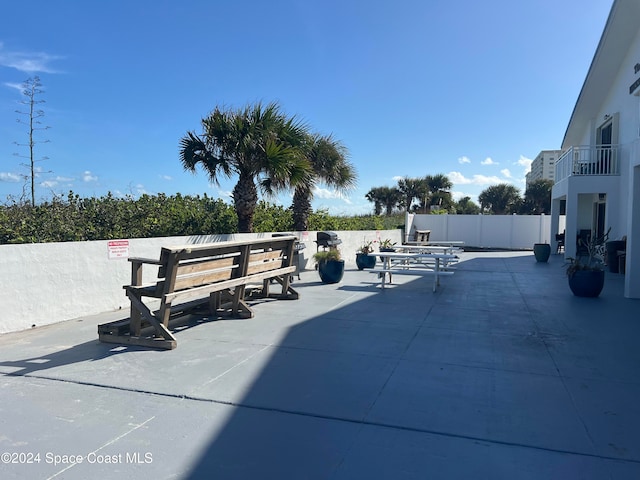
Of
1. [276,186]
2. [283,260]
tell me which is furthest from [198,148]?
[283,260]

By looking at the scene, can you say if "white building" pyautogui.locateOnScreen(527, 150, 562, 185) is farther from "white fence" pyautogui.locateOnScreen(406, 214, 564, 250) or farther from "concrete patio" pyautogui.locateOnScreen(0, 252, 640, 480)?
"concrete patio" pyautogui.locateOnScreen(0, 252, 640, 480)

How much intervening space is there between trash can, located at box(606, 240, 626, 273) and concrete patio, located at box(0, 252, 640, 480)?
25.1 feet

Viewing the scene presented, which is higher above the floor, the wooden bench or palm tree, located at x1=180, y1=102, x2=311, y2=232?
palm tree, located at x1=180, y1=102, x2=311, y2=232

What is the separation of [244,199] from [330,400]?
779cm

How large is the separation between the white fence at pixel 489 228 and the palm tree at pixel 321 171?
40.4 ft

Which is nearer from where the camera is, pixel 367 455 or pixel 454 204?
pixel 367 455

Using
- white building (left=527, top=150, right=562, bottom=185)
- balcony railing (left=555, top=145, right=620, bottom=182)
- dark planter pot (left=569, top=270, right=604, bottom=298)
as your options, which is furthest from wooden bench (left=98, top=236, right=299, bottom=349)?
white building (left=527, top=150, right=562, bottom=185)

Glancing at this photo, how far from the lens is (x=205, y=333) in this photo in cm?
616

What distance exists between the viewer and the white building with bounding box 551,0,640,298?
45.3 feet

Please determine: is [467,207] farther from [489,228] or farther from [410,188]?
[489,228]

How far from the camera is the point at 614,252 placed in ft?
45.1

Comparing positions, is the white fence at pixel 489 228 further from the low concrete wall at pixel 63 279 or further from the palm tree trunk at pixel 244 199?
the low concrete wall at pixel 63 279

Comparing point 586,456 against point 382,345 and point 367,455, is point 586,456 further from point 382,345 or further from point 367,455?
point 382,345

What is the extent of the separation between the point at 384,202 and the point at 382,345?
45372 mm
